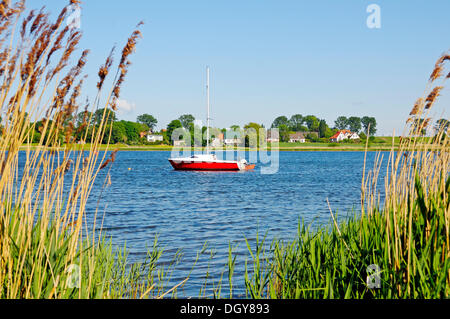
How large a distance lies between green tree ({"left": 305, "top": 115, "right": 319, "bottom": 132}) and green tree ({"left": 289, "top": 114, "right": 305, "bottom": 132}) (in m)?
2.55

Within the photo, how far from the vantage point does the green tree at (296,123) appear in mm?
→ 173250

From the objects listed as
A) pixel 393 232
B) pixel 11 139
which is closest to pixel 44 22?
pixel 11 139

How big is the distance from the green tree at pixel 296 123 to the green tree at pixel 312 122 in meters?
2.55

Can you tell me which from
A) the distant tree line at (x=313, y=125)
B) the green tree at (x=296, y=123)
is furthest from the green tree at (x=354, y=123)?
the green tree at (x=296, y=123)

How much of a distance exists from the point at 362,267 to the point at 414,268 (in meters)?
0.71

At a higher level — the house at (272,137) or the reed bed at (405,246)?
the house at (272,137)

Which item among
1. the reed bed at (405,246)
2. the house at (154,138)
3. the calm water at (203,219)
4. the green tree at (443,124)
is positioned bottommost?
the calm water at (203,219)

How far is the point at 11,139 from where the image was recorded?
11.5ft

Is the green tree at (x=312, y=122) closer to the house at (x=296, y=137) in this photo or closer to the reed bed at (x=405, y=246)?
the house at (x=296, y=137)

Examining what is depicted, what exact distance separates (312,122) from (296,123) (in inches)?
285

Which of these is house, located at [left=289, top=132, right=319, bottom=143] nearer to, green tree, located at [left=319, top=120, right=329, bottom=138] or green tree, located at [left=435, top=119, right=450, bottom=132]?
green tree, located at [left=319, top=120, right=329, bottom=138]
